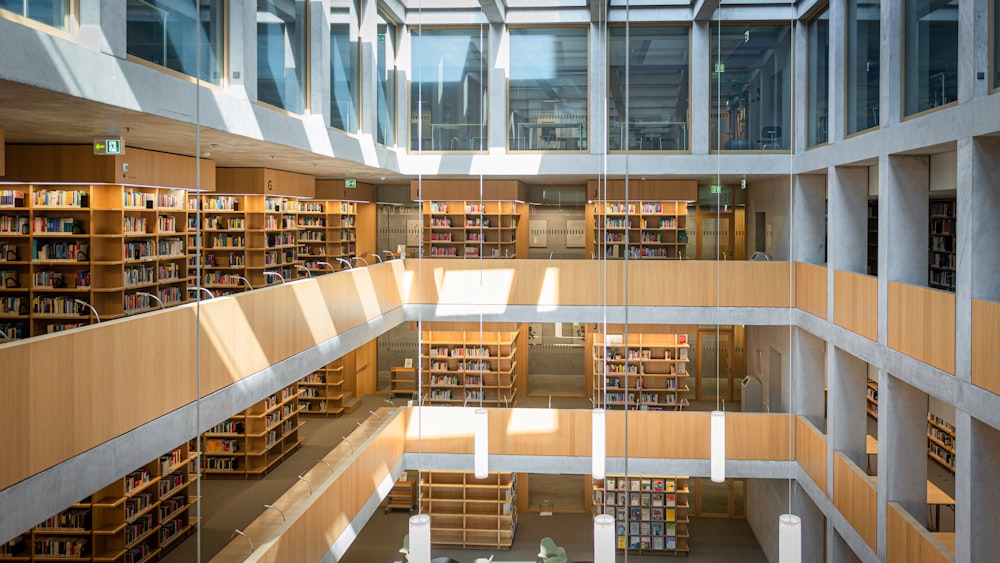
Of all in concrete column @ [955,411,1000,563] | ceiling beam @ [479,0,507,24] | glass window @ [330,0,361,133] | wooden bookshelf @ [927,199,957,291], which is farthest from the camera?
ceiling beam @ [479,0,507,24]

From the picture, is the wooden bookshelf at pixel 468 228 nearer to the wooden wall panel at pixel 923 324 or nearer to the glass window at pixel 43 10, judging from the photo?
the wooden wall panel at pixel 923 324

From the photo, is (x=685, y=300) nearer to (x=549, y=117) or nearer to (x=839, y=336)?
(x=839, y=336)

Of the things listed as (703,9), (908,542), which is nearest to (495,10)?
(703,9)

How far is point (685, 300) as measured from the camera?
11.4 metres

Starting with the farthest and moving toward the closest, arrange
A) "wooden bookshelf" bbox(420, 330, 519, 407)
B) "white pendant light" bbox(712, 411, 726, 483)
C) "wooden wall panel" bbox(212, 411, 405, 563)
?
1. "wooden bookshelf" bbox(420, 330, 519, 407)
2. "white pendant light" bbox(712, 411, 726, 483)
3. "wooden wall panel" bbox(212, 411, 405, 563)

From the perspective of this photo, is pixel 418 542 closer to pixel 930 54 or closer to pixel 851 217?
pixel 930 54

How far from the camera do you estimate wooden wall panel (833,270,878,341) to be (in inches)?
320

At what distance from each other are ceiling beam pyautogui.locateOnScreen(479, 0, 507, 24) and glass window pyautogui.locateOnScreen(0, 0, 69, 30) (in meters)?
6.77

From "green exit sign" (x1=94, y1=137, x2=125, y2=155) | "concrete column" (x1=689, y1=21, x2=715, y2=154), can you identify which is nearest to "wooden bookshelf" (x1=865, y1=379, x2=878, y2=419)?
"concrete column" (x1=689, y1=21, x2=715, y2=154)

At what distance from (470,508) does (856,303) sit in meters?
6.96

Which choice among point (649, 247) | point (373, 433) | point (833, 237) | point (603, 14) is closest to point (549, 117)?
point (603, 14)

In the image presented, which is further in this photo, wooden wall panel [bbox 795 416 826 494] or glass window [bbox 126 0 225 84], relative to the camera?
wooden wall panel [bbox 795 416 826 494]

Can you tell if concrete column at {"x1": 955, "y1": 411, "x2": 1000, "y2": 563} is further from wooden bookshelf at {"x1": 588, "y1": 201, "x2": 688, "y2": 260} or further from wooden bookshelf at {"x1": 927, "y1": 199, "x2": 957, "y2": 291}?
wooden bookshelf at {"x1": 588, "y1": 201, "x2": 688, "y2": 260}

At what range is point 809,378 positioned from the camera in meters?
10.9
